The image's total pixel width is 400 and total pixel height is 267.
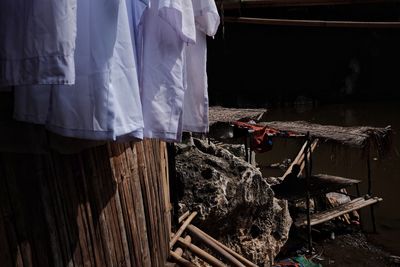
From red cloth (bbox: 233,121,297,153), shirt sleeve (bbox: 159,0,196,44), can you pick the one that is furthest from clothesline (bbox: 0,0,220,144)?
red cloth (bbox: 233,121,297,153)

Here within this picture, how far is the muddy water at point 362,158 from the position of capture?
25.2ft

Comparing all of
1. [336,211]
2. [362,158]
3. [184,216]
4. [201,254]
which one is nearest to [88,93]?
[201,254]

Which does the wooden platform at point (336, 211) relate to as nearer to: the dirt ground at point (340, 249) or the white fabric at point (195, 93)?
the dirt ground at point (340, 249)

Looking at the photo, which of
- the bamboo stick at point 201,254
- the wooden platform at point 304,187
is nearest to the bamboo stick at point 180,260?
the bamboo stick at point 201,254

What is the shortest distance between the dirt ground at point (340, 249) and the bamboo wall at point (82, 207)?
4.12 m

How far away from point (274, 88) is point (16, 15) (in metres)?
13.9

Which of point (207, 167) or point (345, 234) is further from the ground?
point (207, 167)

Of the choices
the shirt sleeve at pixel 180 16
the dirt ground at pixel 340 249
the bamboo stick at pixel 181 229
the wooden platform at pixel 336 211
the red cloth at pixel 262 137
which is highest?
the shirt sleeve at pixel 180 16

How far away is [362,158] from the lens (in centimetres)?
697

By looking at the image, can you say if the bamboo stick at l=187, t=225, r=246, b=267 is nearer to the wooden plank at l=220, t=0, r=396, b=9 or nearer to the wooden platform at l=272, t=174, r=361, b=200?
the wooden platform at l=272, t=174, r=361, b=200

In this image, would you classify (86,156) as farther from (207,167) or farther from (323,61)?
(323,61)

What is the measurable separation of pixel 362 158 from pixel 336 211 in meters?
0.89

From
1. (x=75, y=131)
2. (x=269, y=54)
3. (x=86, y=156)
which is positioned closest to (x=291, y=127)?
(x=86, y=156)

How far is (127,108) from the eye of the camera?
5.41 feet
